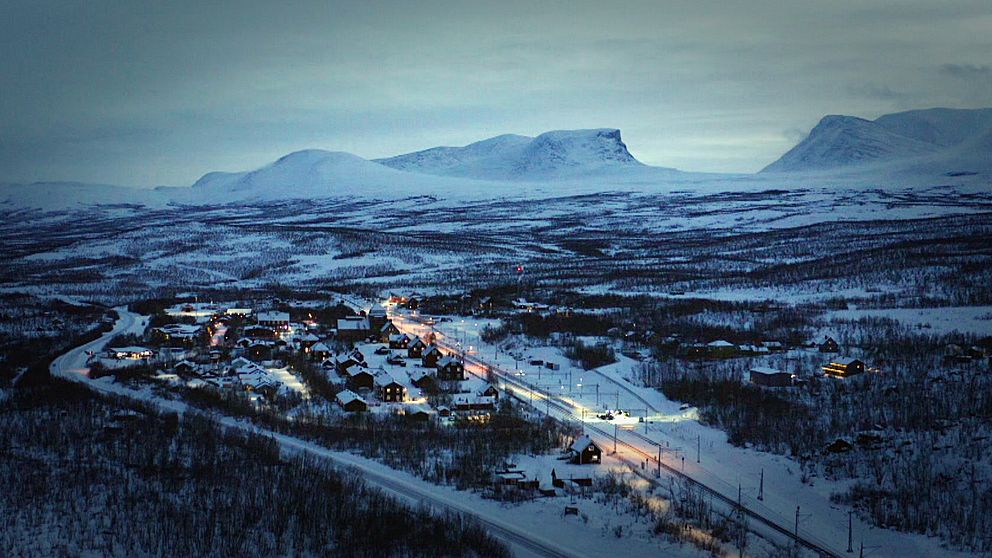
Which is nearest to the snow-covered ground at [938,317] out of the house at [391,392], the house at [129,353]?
the house at [391,392]

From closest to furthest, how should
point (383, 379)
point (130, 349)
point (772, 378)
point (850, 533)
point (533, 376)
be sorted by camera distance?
point (850, 533)
point (772, 378)
point (383, 379)
point (533, 376)
point (130, 349)

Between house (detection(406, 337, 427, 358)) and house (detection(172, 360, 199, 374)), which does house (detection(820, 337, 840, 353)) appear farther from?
house (detection(172, 360, 199, 374))

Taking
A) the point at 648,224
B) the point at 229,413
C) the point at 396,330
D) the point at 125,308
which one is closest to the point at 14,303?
the point at 125,308

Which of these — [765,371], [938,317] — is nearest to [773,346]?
[765,371]

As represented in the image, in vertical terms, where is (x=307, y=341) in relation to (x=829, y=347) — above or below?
below

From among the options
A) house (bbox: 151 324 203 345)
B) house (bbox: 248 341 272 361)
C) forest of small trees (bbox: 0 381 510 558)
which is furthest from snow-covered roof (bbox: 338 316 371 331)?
forest of small trees (bbox: 0 381 510 558)

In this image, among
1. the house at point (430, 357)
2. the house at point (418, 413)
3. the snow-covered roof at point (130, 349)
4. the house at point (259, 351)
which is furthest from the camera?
the snow-covered roof at point (130, 349)

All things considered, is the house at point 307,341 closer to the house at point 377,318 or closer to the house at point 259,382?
the house at point 377,318

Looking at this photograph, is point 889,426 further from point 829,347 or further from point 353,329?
point 353,329
